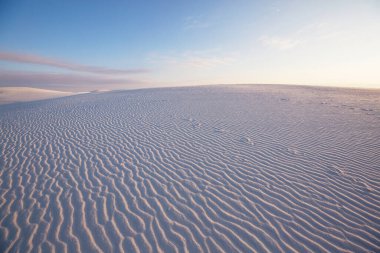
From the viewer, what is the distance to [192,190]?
4.65 metres

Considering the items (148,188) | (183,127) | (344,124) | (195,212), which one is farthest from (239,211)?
(344,124)

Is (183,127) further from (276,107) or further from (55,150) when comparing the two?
(276,107)

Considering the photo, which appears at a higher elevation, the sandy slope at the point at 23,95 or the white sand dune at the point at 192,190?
the sandy slope at the point at 23,95

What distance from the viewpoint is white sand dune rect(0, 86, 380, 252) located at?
3381 millimetres

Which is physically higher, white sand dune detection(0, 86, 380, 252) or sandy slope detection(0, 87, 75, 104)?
sandy slope detection(0, 87, 75, 104)

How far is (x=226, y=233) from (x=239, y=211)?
64 centimetres

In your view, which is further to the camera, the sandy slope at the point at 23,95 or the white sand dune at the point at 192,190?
the sandy slope at the point at 23,95

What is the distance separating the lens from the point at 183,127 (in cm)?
957

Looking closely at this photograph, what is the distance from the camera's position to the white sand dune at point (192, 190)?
338 cm

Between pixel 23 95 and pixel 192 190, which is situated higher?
pixel 23 95

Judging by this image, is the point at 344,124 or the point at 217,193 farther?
the point at 344,124

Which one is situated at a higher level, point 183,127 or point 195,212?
point 183,127

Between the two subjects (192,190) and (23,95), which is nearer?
(192,190)

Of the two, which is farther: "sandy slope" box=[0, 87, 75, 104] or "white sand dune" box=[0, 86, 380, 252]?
"sandy slope" box=[0, 87, 75, 104]
